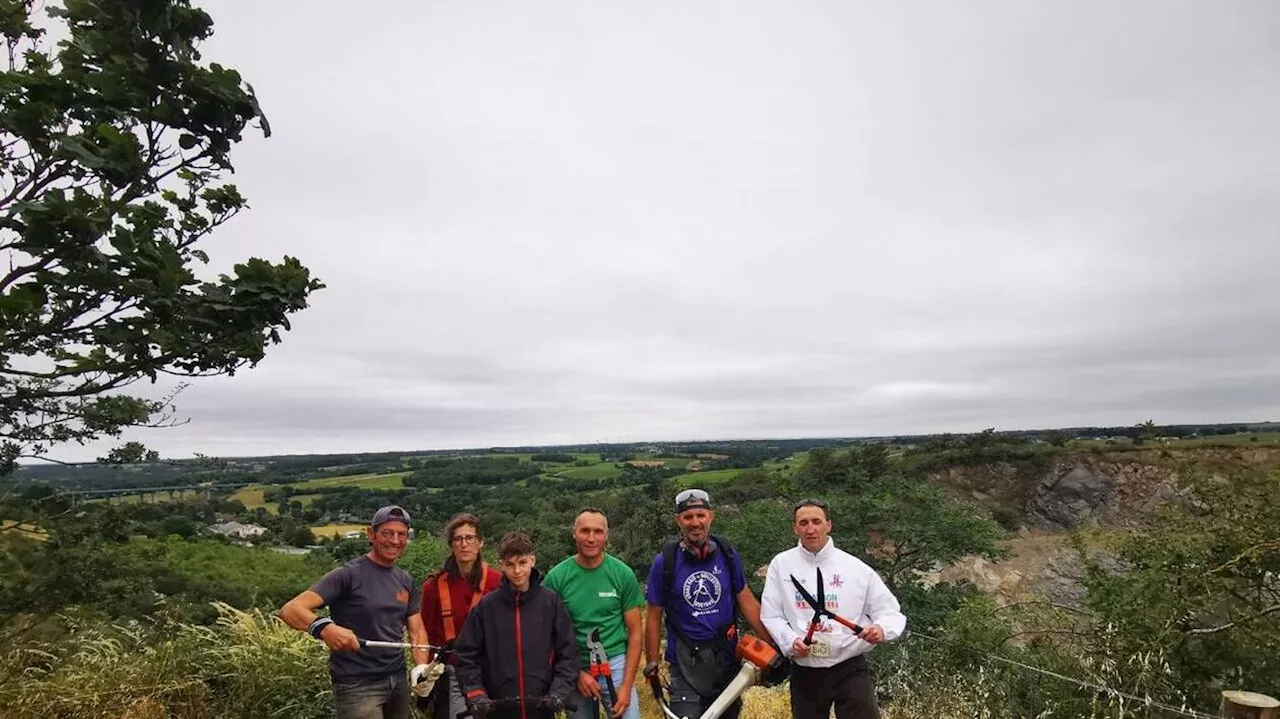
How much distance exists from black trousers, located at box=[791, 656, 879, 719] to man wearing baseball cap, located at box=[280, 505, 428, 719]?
6.48ft

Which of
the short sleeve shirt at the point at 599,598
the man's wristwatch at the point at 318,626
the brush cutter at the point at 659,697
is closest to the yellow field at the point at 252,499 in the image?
the man's wristwatch at the point at 318,626

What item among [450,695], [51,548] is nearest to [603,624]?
[450,695]

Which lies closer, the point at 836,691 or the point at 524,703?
the point at 524,703

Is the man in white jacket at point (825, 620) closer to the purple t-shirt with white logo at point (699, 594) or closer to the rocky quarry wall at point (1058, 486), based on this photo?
the purple t-shirt with white logo at point (699, 594)

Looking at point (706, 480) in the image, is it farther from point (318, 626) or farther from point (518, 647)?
point (318, 626)

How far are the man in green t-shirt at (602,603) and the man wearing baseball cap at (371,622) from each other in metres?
0.82

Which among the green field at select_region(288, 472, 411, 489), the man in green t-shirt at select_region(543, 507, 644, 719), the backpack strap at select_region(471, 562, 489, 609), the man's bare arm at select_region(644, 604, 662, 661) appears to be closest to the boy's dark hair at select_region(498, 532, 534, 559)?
the man in green t-shirt at select_region(543, 507, 644, 719)

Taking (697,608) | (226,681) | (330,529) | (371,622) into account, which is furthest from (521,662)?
(330,529)

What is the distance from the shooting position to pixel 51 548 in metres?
6.06

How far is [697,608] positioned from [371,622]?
5.67 feet

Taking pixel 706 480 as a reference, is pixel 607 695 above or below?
above

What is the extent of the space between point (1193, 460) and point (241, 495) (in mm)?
60562

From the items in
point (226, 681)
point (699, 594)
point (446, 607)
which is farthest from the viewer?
point (226, 681)

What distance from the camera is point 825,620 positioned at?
129 inches
